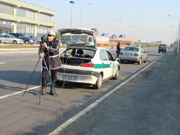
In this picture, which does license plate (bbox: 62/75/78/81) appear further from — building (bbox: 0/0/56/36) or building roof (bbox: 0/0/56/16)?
building roof (bbox: 0/0/56/16)

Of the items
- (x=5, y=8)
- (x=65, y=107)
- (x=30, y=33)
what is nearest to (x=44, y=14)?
(x=30, y=33)

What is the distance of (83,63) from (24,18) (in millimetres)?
55299

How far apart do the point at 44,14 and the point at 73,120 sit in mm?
68351

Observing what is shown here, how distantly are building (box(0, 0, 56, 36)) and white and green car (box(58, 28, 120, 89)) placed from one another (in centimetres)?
4775

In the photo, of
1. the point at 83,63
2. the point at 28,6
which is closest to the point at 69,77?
the point at 83,63

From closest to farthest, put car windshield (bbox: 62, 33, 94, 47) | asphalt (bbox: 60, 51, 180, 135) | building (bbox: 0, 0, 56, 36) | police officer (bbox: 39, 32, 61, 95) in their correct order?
asphalt (bbox: 60, 51, 180, 135) < police officer (bbox: 39, 32, 61, 95) < car windshield (bbox: 62, 33, 94, 47) < building (bbox: 0, 0, 56, 36)

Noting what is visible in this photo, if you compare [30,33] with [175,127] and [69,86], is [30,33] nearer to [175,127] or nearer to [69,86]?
[69,86]

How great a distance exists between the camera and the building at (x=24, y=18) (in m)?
53.8

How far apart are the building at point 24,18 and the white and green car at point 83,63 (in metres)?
47.7

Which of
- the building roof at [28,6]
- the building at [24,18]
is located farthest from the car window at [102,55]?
the building roof at [28,6]

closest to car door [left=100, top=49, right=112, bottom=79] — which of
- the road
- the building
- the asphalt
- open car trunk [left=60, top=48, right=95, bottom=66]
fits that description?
open car trunk [left=60, top=48, right=95, bottom=66]

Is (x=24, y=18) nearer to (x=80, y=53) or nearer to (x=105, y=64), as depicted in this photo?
(x=80, y=53)

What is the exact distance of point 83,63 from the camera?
8.09 metres

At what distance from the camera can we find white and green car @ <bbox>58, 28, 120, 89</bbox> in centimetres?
792
